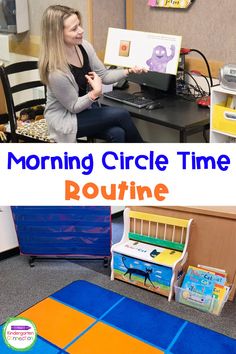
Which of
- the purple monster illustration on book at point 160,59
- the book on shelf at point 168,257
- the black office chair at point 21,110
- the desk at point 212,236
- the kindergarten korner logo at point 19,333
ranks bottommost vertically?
the kindergarten korner logo at point 19,333

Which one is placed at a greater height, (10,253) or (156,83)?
(156,83)

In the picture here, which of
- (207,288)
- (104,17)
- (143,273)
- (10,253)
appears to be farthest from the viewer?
(104,17)

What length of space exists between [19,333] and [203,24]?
215cm

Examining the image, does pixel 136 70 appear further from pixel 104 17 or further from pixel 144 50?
pixel 104 17

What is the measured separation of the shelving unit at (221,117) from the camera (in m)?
2.24

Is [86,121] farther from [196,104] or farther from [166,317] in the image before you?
[166,317]

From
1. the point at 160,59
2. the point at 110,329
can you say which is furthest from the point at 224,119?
the point at 110,329

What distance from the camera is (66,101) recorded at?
221 cm

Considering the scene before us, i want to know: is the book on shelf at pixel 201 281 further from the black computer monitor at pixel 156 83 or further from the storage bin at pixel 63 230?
the black computer monitor at pixel 156 83

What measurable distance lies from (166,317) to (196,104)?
1371mm

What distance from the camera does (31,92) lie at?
362 centimetres

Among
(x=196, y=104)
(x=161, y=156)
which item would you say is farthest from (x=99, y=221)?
(x=196, y=104)

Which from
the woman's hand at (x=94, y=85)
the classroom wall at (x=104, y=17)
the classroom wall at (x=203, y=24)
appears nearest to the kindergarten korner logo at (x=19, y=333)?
the woman's hand at (x=94, y=85)

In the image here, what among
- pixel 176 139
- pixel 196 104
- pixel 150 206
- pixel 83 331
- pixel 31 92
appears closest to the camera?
pixel 83 331
